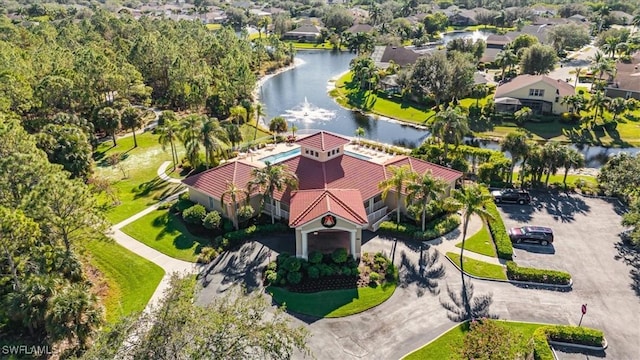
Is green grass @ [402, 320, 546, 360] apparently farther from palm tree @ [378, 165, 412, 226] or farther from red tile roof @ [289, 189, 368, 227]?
palm tree @ [378, 165, 412, 226]

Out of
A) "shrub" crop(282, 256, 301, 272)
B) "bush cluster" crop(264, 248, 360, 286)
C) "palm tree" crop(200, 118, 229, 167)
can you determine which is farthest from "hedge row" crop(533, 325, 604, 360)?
"palm tree" crop(200, 118, 229, 167)

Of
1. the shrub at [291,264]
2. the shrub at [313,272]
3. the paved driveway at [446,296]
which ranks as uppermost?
the shrub at [291,264]

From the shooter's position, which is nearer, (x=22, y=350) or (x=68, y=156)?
(x=22, y=350)

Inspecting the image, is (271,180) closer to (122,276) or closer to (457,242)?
(122,276)

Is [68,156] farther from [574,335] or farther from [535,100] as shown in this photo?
[535,100]

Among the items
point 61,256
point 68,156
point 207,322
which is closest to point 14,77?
point 68,156

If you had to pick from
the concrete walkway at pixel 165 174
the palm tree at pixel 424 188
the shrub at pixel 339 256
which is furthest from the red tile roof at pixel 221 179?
the palm tree at pixel 424 188

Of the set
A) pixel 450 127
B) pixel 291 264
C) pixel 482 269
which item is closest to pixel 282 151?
pixel 450 127

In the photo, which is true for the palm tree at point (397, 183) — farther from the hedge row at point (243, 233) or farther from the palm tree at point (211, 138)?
the palm tree at point (211, 138)
